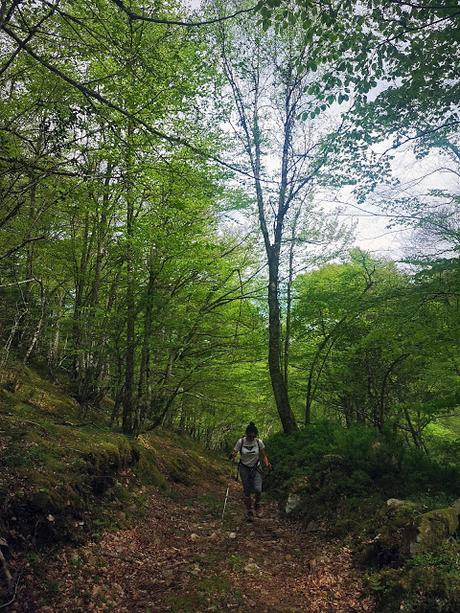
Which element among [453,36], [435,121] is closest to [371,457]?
[435,121]

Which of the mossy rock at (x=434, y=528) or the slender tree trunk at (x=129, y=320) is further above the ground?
the slender tree trunk at (x=129, y=320)

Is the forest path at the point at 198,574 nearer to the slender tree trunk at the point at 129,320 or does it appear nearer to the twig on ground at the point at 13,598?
the twig on ground at the point at 13,598

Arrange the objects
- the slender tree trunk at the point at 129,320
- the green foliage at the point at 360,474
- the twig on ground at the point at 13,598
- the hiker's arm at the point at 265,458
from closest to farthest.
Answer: the twig on ground at the point at 13,598 < the green foliage at the point at 360,474 < the hiker's arm at the point at 265,458 < the slender tree trunk at the point at 129,320

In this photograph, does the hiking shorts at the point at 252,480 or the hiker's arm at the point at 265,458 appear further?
the hiking shorts at the point at 252,480

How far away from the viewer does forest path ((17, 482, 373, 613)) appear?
3970 millimetres

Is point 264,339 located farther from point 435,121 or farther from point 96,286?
point 435,121

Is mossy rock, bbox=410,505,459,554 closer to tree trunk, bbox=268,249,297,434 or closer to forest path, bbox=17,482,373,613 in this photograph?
forest path, bbox=17,482,373,613

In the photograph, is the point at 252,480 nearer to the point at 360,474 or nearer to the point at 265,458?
the point at 265,458

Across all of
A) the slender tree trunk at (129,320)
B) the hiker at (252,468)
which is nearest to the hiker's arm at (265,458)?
the hiker at (252,468)

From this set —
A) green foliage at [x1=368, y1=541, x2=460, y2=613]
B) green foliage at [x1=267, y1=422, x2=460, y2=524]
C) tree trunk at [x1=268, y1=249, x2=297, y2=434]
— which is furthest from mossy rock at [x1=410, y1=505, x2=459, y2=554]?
tree trunk at [x1=268, y1=249, x2=297, y2=434]

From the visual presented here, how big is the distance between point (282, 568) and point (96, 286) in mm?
8203

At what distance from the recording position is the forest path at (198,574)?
3970mm

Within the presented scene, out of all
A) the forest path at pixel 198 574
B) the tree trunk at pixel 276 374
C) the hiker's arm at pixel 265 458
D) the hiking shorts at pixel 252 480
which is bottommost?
the forest path at pixel 198 574

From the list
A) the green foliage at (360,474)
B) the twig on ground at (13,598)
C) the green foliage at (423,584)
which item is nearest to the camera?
the twig on ground at (13,598)
